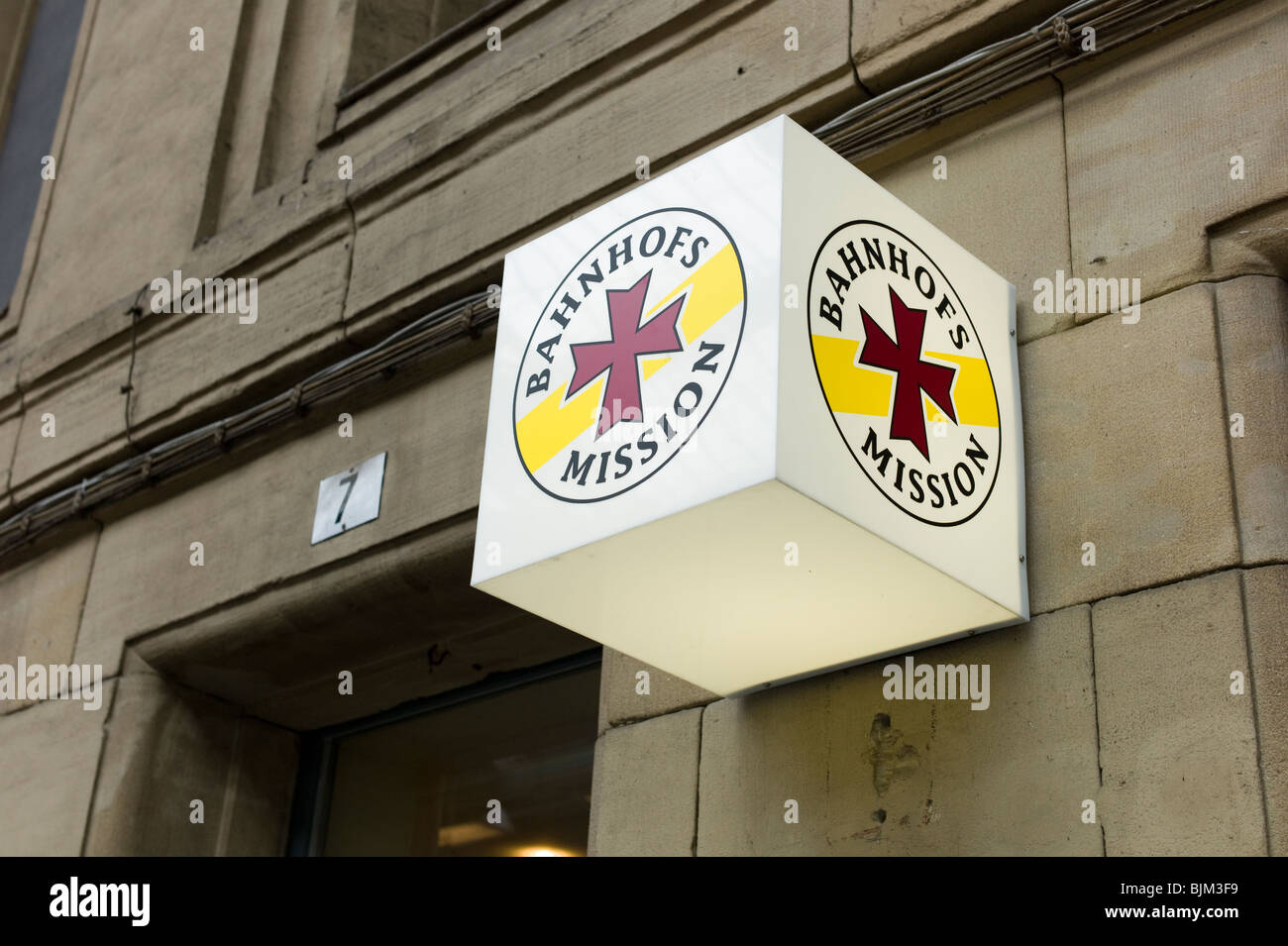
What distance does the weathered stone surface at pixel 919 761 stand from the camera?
9.17ft

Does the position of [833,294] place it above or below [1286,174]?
below

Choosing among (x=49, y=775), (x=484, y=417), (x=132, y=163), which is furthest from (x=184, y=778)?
(x=132, y=163)

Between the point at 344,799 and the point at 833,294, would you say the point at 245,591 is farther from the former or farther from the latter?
the point at 833,294

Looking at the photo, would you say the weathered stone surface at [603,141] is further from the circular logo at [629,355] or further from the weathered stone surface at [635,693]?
the weathered stone surface at [635,693]

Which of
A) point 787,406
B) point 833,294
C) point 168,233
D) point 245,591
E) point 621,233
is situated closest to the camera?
point 787,406

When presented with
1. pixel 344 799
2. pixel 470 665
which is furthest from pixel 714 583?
pixel 344 799

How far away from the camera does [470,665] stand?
4.71 metres

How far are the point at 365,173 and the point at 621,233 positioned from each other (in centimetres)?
231

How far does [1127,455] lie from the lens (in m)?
2.95

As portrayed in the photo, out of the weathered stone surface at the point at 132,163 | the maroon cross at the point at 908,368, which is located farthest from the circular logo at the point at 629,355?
the weathered stone surface at the point at 132,163

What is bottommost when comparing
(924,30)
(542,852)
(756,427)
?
(542,852)

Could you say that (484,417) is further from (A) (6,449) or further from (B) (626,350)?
(A) (6,449)

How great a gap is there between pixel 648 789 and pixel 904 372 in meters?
1.13

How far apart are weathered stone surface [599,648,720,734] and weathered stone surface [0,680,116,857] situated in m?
1.87
